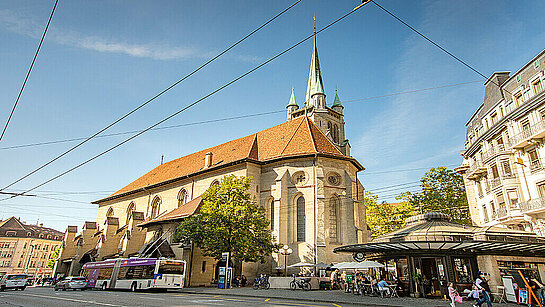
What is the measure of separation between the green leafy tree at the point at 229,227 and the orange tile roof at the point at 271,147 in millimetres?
6415

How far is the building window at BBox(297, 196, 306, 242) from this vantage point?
30281 millimetres

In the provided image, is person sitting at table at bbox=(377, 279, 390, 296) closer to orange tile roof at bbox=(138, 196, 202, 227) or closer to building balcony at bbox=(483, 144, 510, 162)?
building balcony at bbox=(483, 144, 510, 162)

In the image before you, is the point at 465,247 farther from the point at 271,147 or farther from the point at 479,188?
the point at 271,147

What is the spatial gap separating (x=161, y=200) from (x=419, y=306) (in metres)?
36.0

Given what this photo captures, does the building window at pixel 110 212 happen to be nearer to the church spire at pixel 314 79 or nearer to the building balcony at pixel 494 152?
the church spire at pixel 314 79

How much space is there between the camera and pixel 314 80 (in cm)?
5719

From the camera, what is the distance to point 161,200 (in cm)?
4331

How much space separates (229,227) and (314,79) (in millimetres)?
37656

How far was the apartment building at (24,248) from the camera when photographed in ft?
240

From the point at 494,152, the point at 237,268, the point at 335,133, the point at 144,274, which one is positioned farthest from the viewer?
the point at 335,133

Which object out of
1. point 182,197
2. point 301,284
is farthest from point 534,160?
point 182,197

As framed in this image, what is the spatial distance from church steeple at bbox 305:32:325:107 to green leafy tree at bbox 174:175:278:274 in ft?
102

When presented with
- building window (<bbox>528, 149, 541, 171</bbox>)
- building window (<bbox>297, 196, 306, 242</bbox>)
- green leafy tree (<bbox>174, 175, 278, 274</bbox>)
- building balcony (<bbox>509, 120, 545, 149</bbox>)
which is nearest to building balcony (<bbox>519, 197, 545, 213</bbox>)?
building window (<bbox>528, 149, 541, 171</bbox>)

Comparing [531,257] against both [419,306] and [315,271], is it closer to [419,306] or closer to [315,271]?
[419,306]
